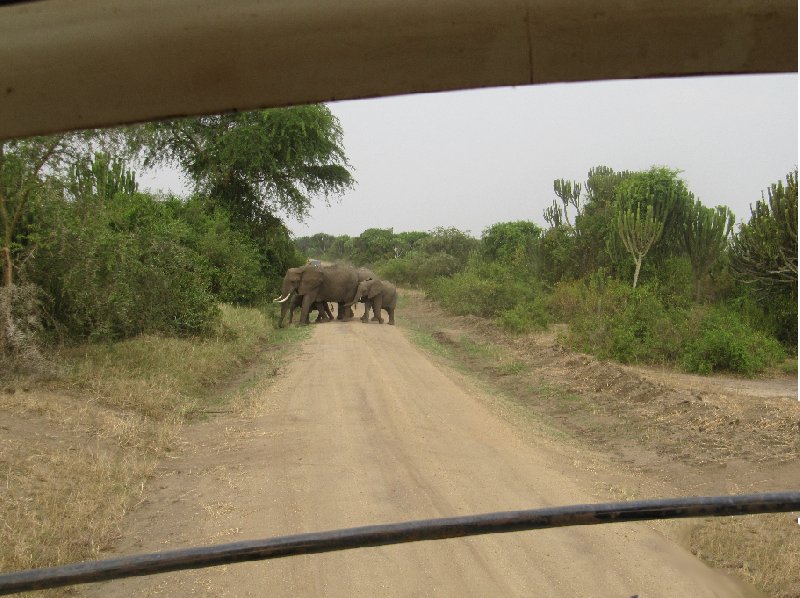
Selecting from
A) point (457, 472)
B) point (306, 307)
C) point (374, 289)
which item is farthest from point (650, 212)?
point (457, 472)

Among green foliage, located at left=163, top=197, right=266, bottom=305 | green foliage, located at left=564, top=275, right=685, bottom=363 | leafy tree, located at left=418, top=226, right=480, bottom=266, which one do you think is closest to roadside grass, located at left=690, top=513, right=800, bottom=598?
green foliage, located at left=564, top=275, right=685, bottom=363

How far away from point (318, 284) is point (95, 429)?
1478 cm

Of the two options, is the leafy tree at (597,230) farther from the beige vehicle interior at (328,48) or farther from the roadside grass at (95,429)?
the beige vehicle interior at (328,48)

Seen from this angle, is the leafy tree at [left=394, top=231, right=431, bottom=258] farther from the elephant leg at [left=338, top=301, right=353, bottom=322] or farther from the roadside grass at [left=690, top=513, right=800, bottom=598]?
the roadside grass at [left=690, top=513, right=800, bottom=598]

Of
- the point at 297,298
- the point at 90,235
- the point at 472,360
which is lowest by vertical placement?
the point at 472,360

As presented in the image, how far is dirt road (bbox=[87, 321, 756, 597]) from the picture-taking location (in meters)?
4.55

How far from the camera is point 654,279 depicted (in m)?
22.0

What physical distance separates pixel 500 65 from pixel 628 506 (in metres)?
0.93

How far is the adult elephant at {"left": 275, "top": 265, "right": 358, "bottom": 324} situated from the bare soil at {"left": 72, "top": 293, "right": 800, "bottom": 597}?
8.67 meters

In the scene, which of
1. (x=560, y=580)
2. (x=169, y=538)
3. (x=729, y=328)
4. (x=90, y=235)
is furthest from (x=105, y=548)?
(x=729, y=328)

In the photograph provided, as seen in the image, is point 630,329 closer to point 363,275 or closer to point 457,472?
point 457,472

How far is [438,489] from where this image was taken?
6273 millimetres

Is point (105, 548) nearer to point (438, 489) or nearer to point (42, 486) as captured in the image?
point (42, 486)

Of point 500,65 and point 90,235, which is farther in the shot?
point 90,235
